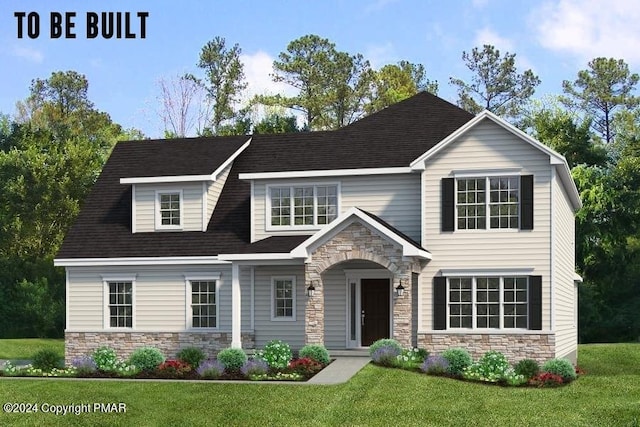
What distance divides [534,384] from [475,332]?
11.2ft

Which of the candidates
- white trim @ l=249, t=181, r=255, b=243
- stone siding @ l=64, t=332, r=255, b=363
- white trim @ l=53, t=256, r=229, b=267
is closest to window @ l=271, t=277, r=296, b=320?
stone siding @ l=64, t=332, r=255, b=363

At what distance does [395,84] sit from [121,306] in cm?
Result: 3098

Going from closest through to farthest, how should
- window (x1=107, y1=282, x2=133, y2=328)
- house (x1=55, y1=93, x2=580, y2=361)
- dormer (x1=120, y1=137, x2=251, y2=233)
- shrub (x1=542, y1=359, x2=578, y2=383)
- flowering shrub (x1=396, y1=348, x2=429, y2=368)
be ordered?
shrub (x1=542, y1=359, x2=578, y2=383) → flowering shrub (x1=396, y1=348, x2=429, y2=368) → house (x1=55, y1=93, x2=580, y2=361) → window (x1=107, y1=282, x2=133, y2=328) → dormer (x1=120, y1=137, x2=251, y2=233)

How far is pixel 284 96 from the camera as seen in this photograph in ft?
189

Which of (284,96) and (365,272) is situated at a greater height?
(284,96)

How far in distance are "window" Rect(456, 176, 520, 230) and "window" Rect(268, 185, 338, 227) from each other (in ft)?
13.0

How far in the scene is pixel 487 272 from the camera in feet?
90.4

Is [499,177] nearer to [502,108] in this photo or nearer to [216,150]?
[216,150]

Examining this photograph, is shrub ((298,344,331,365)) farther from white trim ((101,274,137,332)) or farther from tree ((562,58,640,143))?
tree ((562,58,640,143))

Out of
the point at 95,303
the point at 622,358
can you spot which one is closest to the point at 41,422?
the point at 95,303

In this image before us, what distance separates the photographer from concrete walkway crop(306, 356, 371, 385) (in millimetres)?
23531

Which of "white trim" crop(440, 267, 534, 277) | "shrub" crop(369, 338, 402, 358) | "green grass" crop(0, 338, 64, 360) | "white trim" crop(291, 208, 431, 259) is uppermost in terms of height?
"white trim" crop(291, 208, 431, 259)

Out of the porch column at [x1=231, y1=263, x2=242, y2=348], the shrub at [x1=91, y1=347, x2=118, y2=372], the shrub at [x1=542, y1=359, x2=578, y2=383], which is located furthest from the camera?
the porch column at [x1=231, y1=263, x2=242, y2=348]

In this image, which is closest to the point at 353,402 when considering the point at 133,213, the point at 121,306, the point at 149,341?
the point at 149,341
